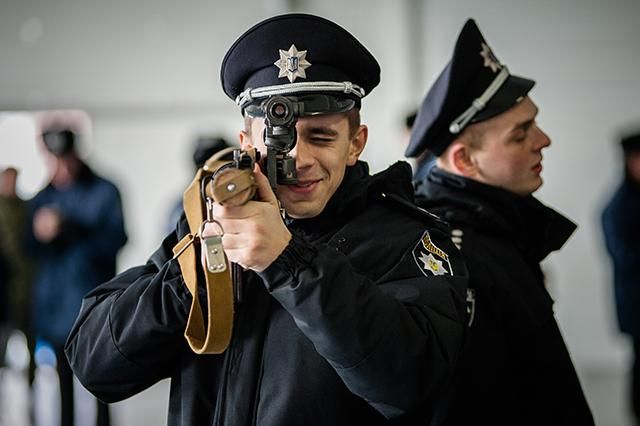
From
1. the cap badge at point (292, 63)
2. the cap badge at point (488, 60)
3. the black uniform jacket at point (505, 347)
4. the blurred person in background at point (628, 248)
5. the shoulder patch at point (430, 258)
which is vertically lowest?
the blurred person in background at point (628, 248)

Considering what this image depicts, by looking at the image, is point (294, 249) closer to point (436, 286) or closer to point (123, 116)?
point (436, 286)

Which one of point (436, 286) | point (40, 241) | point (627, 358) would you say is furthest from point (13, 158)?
point (436, 286)

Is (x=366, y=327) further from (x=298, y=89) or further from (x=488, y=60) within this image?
(x=488, y=60)

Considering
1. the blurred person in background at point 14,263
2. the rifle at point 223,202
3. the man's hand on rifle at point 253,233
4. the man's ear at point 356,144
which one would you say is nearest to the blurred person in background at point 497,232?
the man's ear at point 356,144

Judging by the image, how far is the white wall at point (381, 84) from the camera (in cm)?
648

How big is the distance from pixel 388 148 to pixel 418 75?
60 centimetres

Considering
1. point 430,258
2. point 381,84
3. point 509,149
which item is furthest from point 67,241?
point 430,258

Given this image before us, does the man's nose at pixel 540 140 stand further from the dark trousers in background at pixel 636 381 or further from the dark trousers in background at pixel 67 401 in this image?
the dark trousers in background at pixel 67 401

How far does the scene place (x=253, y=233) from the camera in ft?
4.02

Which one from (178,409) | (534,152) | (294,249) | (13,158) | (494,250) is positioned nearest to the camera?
(294,249)

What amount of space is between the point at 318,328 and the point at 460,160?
3.66 ft

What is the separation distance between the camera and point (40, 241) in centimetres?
460

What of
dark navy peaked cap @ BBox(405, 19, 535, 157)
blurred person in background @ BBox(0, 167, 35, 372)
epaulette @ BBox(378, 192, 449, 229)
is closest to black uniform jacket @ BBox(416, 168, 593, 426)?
dark navy peaked cap @ BBox(405, 19, 535, 157)

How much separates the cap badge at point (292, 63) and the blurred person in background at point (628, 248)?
10.6ft
